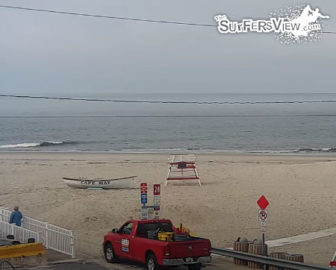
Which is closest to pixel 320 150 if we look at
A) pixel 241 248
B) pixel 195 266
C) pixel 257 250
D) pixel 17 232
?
pixel 241 248

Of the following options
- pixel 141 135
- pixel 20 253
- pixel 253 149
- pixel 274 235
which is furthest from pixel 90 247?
pixel 141 135

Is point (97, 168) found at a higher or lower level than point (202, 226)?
higher

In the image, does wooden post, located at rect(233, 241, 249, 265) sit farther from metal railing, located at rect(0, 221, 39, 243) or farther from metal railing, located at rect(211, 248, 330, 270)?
metal railing, located at rect(0, 221, 39, 243)

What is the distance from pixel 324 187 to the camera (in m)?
32.3

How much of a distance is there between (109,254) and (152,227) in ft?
5.73

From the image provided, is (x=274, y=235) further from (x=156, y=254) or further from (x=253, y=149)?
(x=253, y=149)

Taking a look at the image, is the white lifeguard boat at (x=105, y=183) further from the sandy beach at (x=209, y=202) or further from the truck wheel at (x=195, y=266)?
the truck wheel at (x=195, y=266)

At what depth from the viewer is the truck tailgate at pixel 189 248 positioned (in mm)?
14258

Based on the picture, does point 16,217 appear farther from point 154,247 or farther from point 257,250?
point 257,250

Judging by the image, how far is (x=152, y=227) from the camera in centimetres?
1595

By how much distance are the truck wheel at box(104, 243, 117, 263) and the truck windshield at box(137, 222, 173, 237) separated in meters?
1.33

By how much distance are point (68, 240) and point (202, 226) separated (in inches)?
280

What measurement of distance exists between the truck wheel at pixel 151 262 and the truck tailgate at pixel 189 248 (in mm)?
570

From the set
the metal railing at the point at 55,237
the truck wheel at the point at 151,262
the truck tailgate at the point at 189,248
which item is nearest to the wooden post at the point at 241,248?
the truck tailgate at the point at 189,248
